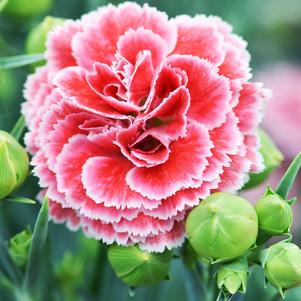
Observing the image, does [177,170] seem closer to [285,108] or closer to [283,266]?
[283,266]

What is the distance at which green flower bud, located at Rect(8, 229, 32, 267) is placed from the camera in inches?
27.3

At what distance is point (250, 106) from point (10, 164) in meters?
0.19

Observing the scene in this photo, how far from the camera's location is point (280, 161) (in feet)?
2.37

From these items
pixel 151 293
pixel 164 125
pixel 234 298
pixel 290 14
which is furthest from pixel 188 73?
pixel 290 14

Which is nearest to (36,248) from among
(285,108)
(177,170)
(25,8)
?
(177,170)

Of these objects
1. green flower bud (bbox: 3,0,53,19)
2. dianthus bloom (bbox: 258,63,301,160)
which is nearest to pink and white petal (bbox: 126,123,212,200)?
green flower bud (bbox: 3,0,53,19)

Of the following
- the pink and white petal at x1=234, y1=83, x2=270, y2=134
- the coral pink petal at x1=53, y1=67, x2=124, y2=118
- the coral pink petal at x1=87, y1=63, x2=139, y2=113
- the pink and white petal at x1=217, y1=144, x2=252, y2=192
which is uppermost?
the pink and white petal at x1=234, y1=83, x2=270, y2=134

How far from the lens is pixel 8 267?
71cm

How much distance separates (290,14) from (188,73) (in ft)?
2.64

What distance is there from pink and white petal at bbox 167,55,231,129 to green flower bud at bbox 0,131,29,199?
0.43 ft

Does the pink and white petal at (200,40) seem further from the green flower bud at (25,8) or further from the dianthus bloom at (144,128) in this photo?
the green flower bud at (25,8)

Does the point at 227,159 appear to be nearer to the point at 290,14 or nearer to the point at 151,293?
the point at 151,293

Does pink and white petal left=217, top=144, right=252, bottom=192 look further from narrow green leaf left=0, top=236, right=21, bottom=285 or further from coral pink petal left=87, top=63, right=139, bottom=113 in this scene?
narrow green leaf left=0, top=236, right=21, bottom=285

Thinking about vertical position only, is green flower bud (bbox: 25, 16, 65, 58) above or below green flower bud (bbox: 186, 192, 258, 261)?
above
